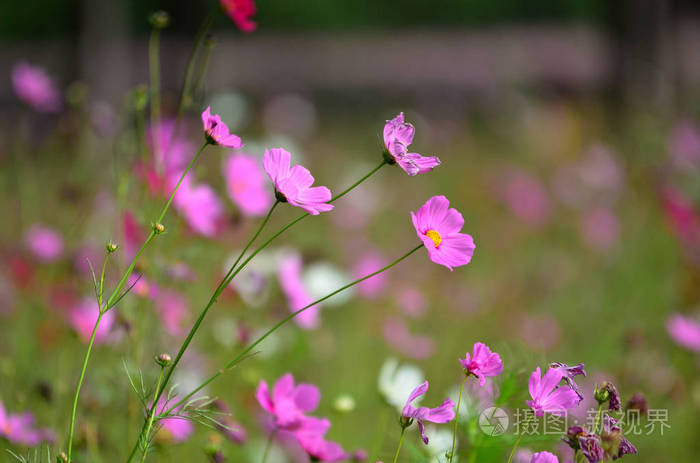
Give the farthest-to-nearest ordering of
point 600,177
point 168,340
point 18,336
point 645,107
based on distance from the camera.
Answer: point 645,107
point 600,177
point 18,336
point 168,340

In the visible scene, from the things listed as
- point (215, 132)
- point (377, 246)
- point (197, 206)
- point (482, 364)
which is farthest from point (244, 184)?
point (377, 246)

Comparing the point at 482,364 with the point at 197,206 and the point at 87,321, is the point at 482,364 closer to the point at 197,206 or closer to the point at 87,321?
the point at 197,206

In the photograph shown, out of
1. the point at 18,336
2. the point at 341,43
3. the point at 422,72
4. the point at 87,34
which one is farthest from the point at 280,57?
the point at 18,336

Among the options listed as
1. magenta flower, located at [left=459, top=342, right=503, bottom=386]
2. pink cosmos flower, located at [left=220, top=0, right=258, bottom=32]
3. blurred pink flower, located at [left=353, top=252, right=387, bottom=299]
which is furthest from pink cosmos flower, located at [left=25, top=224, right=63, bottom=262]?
magenta flower, located at [left=459, top=342, right=503, bottom=386]

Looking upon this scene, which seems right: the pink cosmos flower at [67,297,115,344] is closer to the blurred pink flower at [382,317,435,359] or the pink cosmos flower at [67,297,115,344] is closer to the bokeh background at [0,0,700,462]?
the bokeh background at [0,0,700,462]

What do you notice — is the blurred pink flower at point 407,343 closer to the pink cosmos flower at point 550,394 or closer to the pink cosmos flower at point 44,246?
the pink cosmos flower at point 44,246

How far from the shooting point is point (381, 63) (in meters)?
5.94

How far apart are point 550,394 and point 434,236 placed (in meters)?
0.16

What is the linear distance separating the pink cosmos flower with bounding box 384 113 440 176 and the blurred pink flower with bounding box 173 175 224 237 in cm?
43

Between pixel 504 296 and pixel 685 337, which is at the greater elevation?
pixel 685 337

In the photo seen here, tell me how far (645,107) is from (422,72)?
2.91 metres

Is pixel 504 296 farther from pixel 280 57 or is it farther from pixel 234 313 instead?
pixel 280 57

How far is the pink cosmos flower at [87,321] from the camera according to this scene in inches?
42.4

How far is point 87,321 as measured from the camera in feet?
3.71
